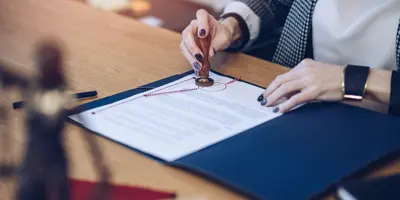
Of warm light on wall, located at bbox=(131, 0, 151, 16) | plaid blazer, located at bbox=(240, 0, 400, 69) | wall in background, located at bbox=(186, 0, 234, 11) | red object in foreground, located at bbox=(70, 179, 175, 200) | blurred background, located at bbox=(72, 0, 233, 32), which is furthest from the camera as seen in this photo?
warm light on wall, located at bbox=(131, 0, 151, 16)

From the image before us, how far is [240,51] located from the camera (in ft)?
4.54

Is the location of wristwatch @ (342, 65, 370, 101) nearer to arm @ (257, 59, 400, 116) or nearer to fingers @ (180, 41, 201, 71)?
arm @ (257, 59, 400, 116)

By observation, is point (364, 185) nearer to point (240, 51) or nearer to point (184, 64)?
point (184, 64)

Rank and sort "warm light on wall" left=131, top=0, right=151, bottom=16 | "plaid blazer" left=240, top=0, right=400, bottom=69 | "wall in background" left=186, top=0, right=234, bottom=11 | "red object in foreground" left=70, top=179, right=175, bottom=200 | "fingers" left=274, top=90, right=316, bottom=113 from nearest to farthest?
"red object in foreground" left=70, top=179, right=175, bottom=200 → "fingers" left=274, top=90, right=316, bottom=113 → "plaid blazer" left=240, top=0, right=400, bottom=69 → "wall in background" left=186, top=0, right=234, bottom=11 → "warm light on wall" left=131, top=0, right=151, bottom=16

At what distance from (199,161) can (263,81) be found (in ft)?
1.37

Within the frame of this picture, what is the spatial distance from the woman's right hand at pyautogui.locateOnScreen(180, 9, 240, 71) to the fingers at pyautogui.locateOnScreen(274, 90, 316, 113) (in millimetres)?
235

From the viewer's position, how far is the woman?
3.25ft

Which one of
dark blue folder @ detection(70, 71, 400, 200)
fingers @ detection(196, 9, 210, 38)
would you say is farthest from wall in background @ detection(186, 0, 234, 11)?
dark blue folder @ detection(70, 71, 400, 200)

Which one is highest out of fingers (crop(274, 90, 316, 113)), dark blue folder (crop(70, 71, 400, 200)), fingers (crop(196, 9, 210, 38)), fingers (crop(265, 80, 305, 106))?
fingers (crop(196, 9, 210, 38))

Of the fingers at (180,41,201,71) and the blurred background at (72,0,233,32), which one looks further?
the blurred background at (72,0,233,32)

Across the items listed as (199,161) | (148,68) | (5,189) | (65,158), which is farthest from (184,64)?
(65,158)

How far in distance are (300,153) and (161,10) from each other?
174 centimetres

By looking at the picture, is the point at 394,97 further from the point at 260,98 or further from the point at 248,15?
the point at 248,15

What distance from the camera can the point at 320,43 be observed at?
1339 millimetres
